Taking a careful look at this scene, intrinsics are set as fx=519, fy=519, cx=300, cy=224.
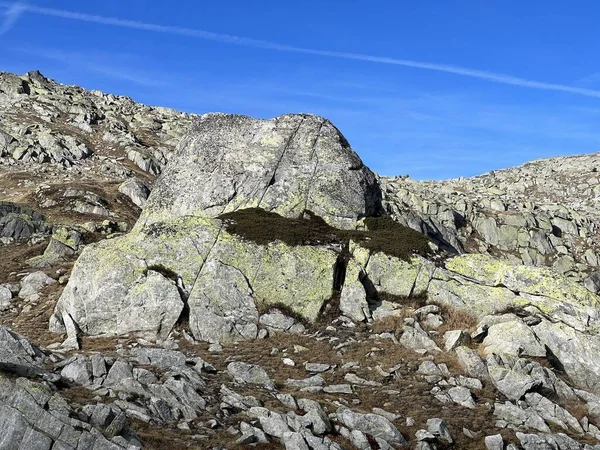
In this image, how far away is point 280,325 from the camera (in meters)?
25.4

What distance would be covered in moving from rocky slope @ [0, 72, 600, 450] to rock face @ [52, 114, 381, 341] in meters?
0.10

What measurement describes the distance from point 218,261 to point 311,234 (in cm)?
576

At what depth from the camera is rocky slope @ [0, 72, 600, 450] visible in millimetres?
15594

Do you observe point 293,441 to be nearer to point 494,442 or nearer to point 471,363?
point 494,442

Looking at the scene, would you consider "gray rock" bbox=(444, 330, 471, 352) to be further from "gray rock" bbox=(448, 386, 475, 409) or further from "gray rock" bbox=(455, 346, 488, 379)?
"gray rock" bbox=(448, 386, 475, 409)

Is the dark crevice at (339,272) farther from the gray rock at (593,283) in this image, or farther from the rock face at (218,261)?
the gray rock at (593,283)

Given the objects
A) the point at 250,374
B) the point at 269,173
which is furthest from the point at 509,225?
the point at 250,374

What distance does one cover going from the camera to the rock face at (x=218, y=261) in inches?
997

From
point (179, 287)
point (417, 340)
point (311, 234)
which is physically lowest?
point (179, 287)

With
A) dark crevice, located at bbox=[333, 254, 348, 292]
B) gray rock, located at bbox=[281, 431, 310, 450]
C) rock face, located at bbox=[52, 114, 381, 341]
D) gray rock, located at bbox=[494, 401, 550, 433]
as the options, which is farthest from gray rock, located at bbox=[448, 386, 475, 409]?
dark crevice, located at bbox=[333, 254, 348, 292]

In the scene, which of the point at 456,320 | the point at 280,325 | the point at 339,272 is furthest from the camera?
the point at 339,272

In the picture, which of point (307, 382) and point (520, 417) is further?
point (307, 382)

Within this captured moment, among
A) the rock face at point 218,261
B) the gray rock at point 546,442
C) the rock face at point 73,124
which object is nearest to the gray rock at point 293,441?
the gray rock at point 546,442

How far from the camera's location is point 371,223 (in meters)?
33.0
